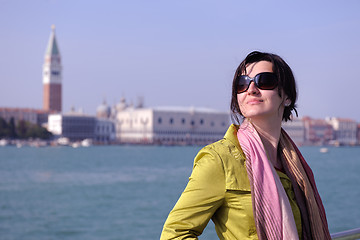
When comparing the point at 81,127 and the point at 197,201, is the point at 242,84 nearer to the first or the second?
the point at 197,201

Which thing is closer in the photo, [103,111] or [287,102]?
[287,102]

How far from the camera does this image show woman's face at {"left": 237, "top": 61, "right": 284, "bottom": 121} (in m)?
0.83

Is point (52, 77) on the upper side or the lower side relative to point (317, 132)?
upper

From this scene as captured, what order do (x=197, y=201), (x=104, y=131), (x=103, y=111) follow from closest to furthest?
(x=197, y=201), (x=104, y=131), (x=103, y=111)

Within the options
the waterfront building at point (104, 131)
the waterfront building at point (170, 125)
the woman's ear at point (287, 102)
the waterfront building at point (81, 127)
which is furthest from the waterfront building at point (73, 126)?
the woman's ear at point (287, 102)

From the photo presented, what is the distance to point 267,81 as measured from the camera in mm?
826

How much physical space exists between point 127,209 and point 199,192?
9.27m

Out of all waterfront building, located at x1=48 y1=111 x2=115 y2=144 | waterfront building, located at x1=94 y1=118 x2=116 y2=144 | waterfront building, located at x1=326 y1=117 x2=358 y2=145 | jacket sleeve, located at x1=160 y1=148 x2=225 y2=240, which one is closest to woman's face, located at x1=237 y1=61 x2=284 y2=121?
jacket sleeve, located at x1=160 y1=148 x2=225 y2=240

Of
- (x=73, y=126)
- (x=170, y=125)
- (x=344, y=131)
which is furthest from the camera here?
(x=344, y=131)

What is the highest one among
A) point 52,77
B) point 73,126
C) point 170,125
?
point 52,77

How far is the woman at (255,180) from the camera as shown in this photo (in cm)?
74

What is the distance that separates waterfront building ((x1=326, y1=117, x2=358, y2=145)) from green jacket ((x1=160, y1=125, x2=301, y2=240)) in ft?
196

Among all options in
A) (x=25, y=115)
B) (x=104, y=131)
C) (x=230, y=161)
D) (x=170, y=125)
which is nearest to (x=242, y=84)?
(x=230, y=161)

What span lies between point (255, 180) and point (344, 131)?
2393 inches
